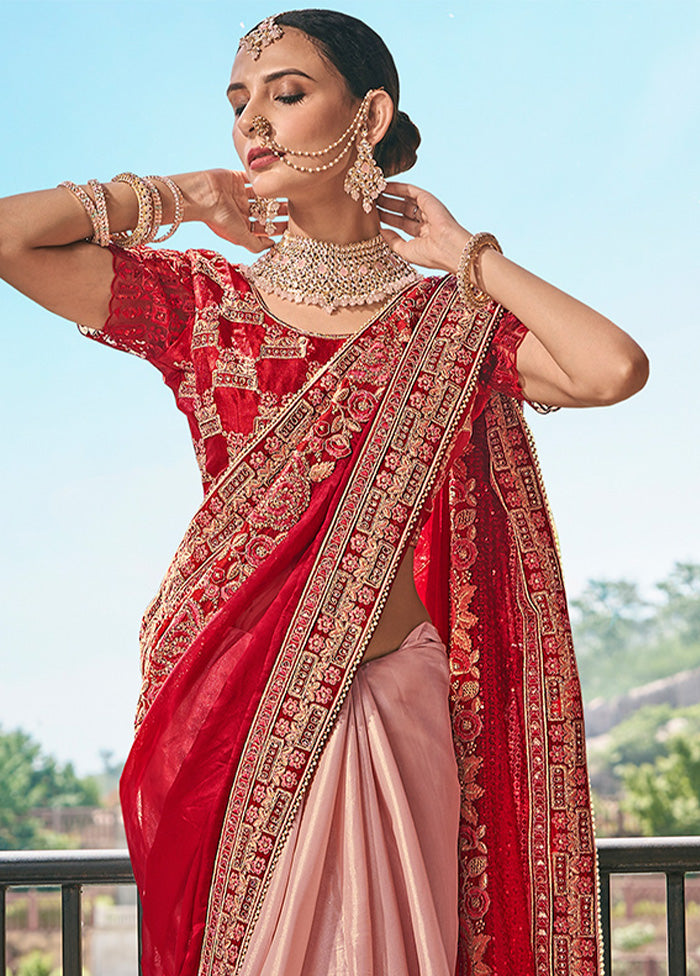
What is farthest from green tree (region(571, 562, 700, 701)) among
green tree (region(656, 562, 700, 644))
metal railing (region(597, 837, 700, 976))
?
metal railing (region(597, 837, 700, 976))

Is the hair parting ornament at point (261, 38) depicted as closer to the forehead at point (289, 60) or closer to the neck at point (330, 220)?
the forehead at point (289, 60)

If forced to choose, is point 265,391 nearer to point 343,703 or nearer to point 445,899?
point 343,703

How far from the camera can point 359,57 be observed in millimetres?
1562

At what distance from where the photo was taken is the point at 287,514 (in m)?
1.46

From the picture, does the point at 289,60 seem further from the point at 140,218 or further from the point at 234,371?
the point at 234,371

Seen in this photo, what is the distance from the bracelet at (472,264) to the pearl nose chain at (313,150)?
0.22 metres

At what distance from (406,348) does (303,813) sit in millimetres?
627

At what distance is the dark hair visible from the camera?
1538 millimetres

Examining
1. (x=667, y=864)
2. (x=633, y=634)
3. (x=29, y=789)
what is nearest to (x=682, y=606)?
(x=633, y=634)

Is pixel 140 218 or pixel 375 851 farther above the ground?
pixel 140 218

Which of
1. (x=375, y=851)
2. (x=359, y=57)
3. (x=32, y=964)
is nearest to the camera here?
(x=375, y=851)

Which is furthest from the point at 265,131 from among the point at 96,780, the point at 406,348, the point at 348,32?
the point at 96,780

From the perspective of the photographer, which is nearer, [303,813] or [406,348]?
[303,813]

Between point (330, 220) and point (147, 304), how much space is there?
0.95 ft
